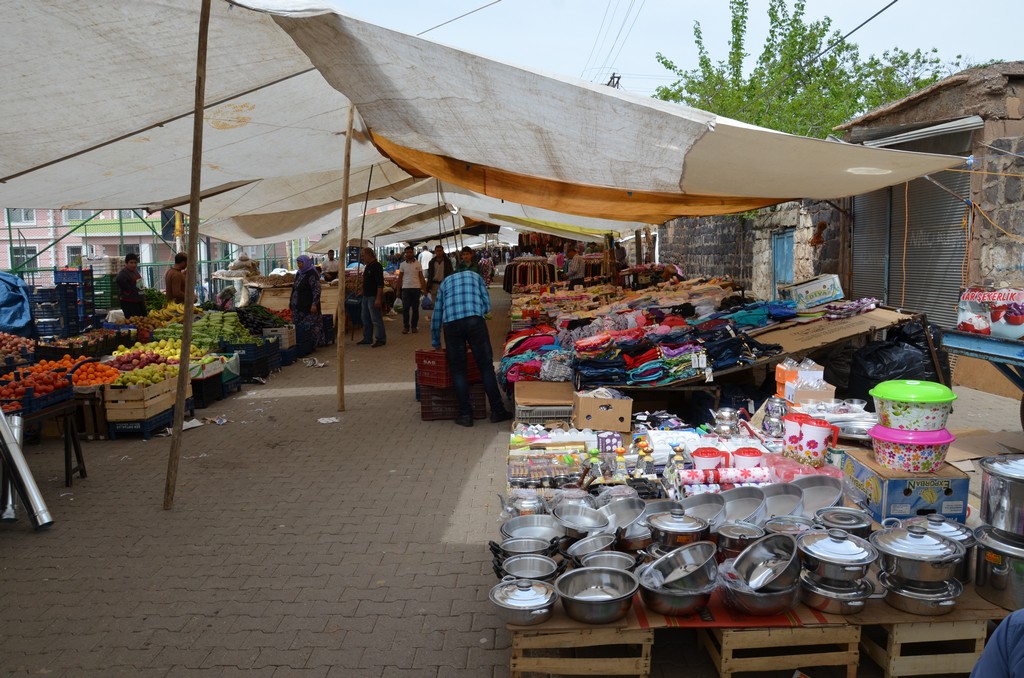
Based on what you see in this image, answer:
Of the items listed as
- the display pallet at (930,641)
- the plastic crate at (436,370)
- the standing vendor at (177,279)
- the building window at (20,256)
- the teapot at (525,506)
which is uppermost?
the building window at (20,256)

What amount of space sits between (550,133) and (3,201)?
725 centimetres

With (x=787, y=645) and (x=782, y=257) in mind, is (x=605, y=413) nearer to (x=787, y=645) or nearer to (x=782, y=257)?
(x=787, y=645)

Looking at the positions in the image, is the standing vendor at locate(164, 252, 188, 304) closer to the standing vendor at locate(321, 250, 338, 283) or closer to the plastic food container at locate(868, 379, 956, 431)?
the standing vendor at locate(321, 250, 338, 283)

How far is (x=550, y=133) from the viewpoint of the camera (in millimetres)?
5504

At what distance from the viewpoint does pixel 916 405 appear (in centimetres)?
411

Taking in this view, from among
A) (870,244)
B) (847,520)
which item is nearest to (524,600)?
(847,520)

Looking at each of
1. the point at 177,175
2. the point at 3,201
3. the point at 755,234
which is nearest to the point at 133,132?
the point at 177,175

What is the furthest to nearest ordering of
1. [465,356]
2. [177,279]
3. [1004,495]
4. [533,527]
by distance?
[177,279]
[465,356]
[533,527]
[1004,495]

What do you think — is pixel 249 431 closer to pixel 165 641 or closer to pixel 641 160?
pixel 165 641

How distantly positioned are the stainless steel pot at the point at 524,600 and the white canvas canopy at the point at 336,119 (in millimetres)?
3046

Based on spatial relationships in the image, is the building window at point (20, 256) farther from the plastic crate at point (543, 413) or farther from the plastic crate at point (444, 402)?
the plastic crate at point (543, 413)

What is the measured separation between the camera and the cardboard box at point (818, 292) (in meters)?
8.87

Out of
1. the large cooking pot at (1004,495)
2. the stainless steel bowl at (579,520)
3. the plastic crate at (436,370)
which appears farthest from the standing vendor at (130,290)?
the large cooking pot at (1004,495)

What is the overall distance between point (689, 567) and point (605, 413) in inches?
131
